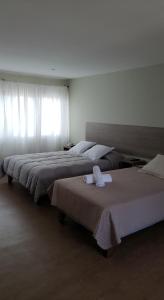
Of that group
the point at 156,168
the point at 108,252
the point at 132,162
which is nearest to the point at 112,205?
the point at 108,252

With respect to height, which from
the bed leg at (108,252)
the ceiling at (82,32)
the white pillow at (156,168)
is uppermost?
the ceiling at (82,32)

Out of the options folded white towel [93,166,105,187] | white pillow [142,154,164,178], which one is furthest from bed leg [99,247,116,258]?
white pillow [142,154,164,178]

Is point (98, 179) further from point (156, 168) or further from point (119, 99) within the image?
point (119, 99)

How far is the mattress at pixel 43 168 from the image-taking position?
12.0 feet

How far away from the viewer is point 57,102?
590 cm

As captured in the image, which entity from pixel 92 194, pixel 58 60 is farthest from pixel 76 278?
pixel 58 60

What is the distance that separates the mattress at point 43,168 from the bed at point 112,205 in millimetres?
571

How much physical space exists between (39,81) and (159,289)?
16.1 ft

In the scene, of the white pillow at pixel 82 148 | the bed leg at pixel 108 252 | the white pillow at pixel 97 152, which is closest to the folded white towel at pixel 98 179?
the bed leg at pixel 108 252

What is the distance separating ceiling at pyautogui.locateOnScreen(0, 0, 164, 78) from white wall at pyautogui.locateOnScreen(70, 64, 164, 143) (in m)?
0.42

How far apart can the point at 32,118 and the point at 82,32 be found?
3.36 meters

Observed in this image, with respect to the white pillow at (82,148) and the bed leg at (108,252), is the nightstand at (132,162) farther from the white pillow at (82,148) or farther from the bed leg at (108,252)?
the bed leg at (108,252)

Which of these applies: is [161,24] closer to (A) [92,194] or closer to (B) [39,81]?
(A) [92,194]

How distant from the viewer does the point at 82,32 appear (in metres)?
2.43
